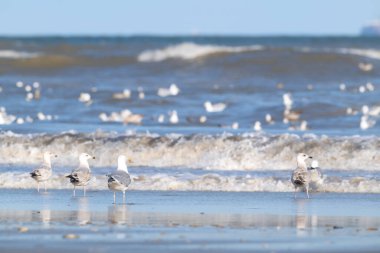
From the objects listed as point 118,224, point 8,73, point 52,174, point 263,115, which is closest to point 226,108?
point 263,115

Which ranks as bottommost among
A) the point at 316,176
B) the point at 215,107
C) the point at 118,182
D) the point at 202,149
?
the point at 118,182

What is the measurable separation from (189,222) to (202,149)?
323 inches

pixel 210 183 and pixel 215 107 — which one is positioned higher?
pixel 215 107

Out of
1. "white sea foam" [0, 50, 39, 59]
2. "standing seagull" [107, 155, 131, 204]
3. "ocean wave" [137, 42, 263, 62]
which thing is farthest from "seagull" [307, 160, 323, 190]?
"white sea foam" [0, 50, 39, 59]

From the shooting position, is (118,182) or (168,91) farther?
(168,91)

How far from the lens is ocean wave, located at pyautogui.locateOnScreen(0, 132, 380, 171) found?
20.0m

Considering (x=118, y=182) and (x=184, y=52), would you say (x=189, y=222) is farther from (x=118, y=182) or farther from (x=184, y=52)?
(x=184, y=52)

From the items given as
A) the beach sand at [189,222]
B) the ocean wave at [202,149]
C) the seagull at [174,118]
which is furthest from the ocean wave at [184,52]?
the beach sand at [189,222]

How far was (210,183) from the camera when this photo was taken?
17.3 m

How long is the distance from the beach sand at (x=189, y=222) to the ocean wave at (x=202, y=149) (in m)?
3.52

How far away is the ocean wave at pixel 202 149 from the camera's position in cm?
2003

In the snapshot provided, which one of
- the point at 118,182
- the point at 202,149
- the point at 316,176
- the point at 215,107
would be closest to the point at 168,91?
the point at 215,107

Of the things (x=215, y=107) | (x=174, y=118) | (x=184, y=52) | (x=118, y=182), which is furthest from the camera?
(x=184, y=52)

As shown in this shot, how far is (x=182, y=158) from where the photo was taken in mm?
20953
